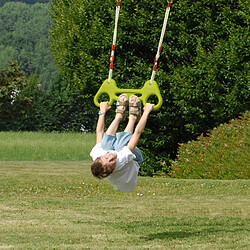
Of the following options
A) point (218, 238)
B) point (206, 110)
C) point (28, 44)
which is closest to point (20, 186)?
point (206, 110)

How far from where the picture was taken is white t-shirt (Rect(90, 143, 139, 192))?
7.75 metres

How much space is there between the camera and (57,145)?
28359 millimetres

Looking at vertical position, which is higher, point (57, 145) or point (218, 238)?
point (218, 238)


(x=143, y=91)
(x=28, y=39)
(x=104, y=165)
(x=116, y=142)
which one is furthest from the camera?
(x=28, y=39)

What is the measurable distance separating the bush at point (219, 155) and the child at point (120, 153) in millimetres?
6727

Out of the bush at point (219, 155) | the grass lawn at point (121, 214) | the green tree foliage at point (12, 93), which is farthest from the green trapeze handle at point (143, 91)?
the green tree foliage at point (12, 93)

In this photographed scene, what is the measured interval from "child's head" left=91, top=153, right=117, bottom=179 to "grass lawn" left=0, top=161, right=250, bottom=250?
105 centimetres

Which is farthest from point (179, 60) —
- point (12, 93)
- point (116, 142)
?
point (12, 93)

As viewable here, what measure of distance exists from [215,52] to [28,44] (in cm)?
6869

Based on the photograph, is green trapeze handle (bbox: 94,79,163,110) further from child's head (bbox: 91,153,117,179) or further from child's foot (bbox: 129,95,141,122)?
child's head (bbox: 91,153,117,179)

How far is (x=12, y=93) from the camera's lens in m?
34.2

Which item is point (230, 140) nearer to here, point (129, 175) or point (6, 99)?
point (129, 175)

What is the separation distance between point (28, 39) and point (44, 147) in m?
58.1

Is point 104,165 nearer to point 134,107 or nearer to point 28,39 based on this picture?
point 134,107
